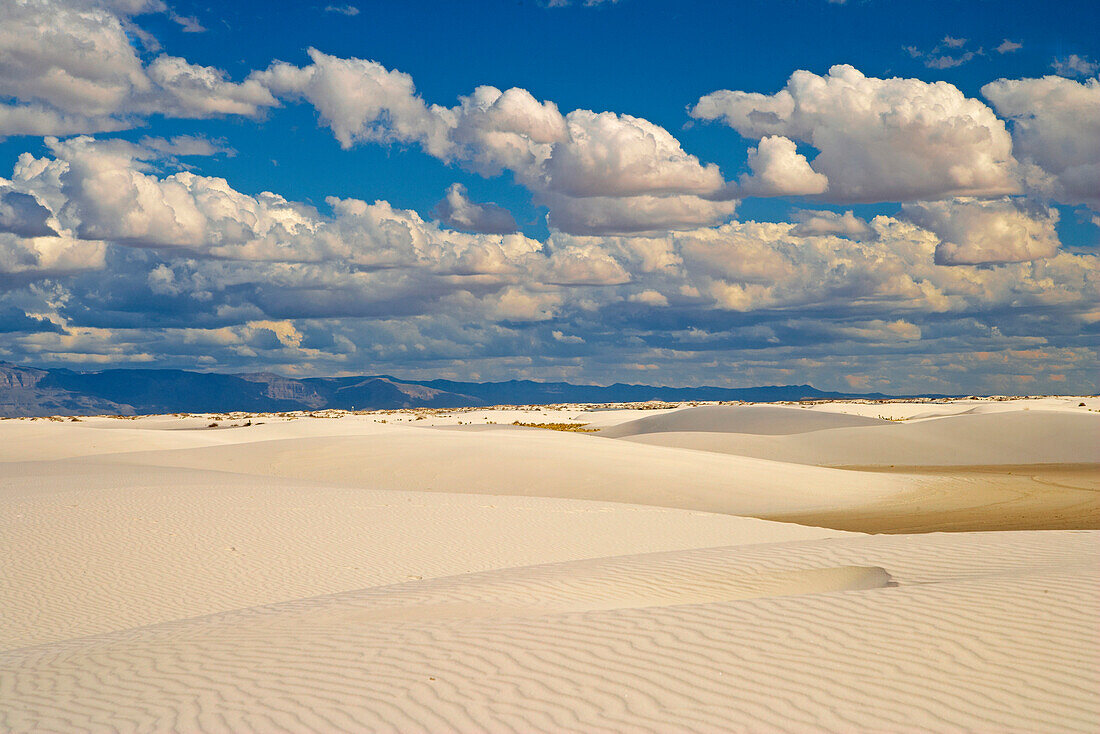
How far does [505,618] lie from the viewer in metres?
7.68

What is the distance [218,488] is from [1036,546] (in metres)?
16.5

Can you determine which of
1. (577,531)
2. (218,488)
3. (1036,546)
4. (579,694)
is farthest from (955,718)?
(218,488)

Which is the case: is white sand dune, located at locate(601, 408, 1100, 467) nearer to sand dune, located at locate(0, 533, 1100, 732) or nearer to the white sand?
the white sand

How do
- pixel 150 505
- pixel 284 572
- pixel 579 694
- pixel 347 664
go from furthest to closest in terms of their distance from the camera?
pixel 150 505, pixel 284 572, pixel 347 664, pixel 579 694

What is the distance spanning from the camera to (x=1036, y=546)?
1073 centimetres

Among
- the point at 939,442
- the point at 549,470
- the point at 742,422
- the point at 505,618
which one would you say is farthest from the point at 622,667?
the point at 742,422

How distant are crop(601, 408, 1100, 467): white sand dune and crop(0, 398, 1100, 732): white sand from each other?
21.2 metres

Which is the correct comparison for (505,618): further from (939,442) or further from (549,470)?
(939,442)

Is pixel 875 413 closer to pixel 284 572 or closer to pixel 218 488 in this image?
pixel 218 488

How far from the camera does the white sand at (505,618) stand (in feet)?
18.2

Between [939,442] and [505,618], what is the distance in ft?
119

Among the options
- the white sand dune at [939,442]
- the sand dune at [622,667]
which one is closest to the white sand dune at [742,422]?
the white sand dune at [939,442]

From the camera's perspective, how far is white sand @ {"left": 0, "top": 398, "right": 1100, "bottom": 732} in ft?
18.2

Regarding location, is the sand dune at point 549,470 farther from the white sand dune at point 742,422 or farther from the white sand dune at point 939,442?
the white sand dune at point 742,422
